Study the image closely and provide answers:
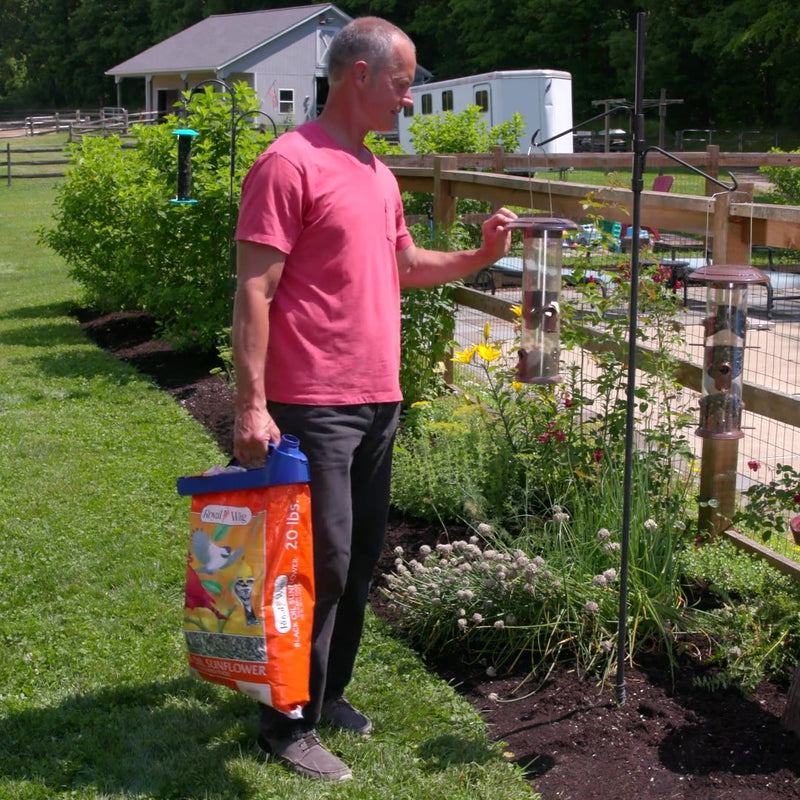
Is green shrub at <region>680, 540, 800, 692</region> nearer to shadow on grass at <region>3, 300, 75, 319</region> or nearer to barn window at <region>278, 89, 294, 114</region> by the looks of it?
shadow on grass at <region>3, 300, 75, 319</region>

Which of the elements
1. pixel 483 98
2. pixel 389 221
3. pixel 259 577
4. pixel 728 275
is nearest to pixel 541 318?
pixel 728 275

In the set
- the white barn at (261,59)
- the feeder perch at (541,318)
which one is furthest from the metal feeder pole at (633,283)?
the white barn at (261,59)

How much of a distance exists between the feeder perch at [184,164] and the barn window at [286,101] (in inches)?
1807

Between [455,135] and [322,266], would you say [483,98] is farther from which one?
[322,266]

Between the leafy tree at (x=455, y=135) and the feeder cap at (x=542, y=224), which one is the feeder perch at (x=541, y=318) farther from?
the leafy tree at (x=455, y=135)

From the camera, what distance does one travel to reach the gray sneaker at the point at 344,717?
3.36m

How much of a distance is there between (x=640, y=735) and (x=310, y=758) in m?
0.97

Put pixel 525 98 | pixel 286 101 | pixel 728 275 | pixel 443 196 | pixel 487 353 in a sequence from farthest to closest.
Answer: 1. pixel 286 101
2. pixel 525 98
3. pixel 443 196
4. pixel 487 353
5. pixel 728 275

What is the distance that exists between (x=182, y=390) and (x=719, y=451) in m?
4.54

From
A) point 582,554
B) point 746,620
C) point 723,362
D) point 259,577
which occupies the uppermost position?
point 723,362

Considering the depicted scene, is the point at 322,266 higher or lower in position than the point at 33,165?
lower

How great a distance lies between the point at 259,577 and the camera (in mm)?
2873

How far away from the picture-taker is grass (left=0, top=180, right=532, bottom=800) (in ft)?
10.2

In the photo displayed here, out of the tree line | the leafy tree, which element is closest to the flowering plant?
the leafy tree
